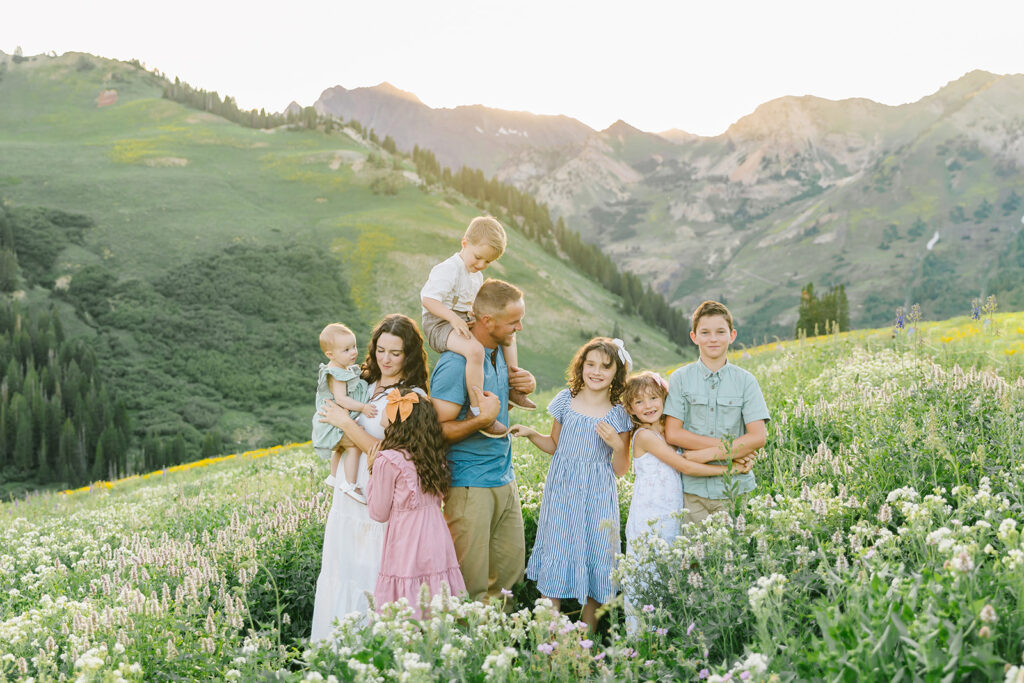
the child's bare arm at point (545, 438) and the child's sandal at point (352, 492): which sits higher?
the child's bare arm at point (545, 438)

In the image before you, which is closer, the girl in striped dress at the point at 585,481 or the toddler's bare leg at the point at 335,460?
the girl in striped dress at the point at 585,481

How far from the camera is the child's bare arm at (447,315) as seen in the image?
219 inches

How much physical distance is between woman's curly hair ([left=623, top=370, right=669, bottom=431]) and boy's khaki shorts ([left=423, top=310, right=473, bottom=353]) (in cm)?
150

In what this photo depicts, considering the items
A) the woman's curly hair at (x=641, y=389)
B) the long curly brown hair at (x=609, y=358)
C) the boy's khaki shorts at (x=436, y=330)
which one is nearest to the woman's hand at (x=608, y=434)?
the woman's curly hair at (x=641, y=389)

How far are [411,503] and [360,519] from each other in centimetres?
62

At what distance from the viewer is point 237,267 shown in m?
103

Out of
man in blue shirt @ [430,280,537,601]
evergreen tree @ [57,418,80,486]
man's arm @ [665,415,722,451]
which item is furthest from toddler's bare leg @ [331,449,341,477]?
evergreen tree @ [57,418,80,486]

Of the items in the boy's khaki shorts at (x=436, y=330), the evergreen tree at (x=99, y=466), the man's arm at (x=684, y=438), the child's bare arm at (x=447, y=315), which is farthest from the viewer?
the evergreen tree at (x=99, y=466)

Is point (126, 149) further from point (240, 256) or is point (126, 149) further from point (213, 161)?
point (240, 256)

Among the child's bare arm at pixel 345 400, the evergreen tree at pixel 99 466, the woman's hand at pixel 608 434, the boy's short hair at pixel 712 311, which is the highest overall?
the boy's short hair at pixel 712 311

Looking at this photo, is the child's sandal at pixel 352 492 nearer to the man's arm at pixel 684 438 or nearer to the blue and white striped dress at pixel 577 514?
the blue and white striped dress at pixel 577 514

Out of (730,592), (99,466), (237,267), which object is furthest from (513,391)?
(237,267)

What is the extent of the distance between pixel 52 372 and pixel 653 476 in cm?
8787

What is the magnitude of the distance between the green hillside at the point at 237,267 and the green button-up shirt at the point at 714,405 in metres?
71.9
